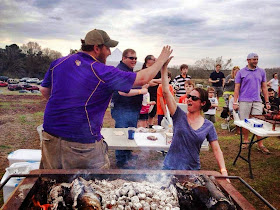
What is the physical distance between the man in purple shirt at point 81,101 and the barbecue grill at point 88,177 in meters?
0.17

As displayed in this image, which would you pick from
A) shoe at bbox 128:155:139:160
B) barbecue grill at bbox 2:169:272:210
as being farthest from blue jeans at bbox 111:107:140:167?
barbecue grill at bbox 2:169:272:210

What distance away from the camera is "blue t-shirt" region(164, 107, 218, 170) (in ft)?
8.26

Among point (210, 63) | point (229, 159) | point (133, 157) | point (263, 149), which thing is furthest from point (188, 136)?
point (210, 63)

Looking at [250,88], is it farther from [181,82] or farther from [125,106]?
[125,106]

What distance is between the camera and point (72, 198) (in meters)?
1.75

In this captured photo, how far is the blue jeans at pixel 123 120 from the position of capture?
15.2 feet

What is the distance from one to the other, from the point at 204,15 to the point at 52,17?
2824 mm

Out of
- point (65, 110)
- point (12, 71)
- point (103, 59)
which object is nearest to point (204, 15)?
point (103, 59)

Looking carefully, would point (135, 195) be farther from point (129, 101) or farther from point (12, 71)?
point (12, 71)

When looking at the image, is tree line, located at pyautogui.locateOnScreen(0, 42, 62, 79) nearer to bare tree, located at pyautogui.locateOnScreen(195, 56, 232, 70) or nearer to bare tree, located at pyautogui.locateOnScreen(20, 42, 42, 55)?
bare tree, located at pyautogui.locateOnScreen(20, 42, 42, 55)

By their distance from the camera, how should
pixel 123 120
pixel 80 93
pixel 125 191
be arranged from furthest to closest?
pixel 123 120
pixel 80 93
pixel 125 191

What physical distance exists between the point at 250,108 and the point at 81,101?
15.5 ft

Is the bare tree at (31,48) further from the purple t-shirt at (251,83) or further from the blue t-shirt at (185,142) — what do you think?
the blue t-shirt at (185,142)

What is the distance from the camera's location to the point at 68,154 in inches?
84.4
